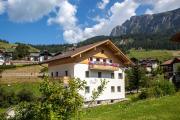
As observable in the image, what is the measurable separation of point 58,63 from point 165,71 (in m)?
69.5

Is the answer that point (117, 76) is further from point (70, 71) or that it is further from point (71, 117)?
point (71, 117)

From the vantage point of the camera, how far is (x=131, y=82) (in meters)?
77.2

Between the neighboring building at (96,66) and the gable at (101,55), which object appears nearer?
the neighboring building at (96,66)

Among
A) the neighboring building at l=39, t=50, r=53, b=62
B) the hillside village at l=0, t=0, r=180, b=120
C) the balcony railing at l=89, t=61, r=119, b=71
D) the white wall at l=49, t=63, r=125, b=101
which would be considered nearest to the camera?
the hillside village at l=0, t=0, r=180, b=120

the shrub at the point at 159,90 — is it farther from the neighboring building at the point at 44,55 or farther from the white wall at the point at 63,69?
the neighboring building at the point at 44,55

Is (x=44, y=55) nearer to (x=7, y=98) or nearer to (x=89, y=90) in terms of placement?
(x=7, y=98)

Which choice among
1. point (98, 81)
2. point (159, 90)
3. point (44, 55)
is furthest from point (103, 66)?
point (44, 55)

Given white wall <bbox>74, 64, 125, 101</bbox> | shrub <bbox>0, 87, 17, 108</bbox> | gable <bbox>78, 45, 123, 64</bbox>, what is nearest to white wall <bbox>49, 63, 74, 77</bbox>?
white wall <bbox>74, 64, 125, 101</bbox>

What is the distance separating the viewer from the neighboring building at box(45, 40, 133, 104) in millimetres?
52062

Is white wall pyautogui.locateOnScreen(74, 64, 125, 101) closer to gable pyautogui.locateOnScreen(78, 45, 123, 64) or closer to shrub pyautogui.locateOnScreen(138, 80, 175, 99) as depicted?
gable pyautogui.locateOnScreen(78, 45, 123, 64)

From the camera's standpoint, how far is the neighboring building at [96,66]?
2050 inches

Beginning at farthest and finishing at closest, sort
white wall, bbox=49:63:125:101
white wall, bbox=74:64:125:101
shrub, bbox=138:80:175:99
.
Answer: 1. white wall, bbox=74:64:125:101
2. white wall, bbox=49:63:125:101
3. shrub, bbox=138:80:175:99

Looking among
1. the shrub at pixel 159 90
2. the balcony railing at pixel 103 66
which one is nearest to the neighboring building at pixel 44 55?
the balcony railing at pixel 103 66

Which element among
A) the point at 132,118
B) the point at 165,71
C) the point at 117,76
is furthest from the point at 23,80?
the point at 165,71
